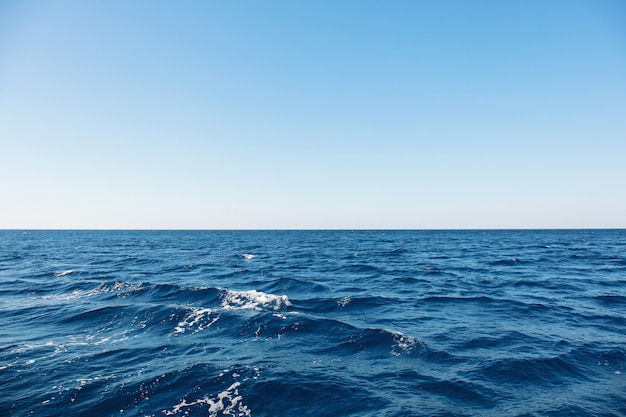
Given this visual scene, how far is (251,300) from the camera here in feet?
73.2

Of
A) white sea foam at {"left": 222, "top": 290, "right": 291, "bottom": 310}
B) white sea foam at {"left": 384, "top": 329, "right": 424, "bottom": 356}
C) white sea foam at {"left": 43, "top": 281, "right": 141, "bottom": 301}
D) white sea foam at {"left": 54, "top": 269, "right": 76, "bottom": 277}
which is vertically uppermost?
white sea foam at {"left": 384, "top": 329, "right": 424, "bottom": 356}

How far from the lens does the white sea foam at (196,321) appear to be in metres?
17.0

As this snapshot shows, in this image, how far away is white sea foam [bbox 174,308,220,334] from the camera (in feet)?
55.8

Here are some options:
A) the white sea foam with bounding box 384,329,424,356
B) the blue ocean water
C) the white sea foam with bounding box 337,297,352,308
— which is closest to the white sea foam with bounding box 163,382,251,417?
the blue ocean water

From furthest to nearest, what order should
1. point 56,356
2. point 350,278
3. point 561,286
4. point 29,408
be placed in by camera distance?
point 350,278
point 561,286
point 56,356
point 29,408

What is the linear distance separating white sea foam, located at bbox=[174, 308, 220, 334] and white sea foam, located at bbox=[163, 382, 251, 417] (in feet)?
23.2

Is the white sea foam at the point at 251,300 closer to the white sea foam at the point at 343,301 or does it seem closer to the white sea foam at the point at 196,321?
the white sea foam at the point at 196,321

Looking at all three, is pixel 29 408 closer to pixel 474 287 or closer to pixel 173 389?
pixel 173 389

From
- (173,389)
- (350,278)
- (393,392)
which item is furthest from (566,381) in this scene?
(350,278)

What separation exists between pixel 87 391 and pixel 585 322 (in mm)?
25468

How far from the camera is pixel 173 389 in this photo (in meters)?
10.7

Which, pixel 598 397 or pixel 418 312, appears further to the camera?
pixel 418 312

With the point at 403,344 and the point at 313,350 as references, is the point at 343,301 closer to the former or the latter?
the point at 403,344

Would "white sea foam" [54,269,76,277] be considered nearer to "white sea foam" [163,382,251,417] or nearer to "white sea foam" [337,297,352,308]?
"white sea foam" [337,297,352,308]
